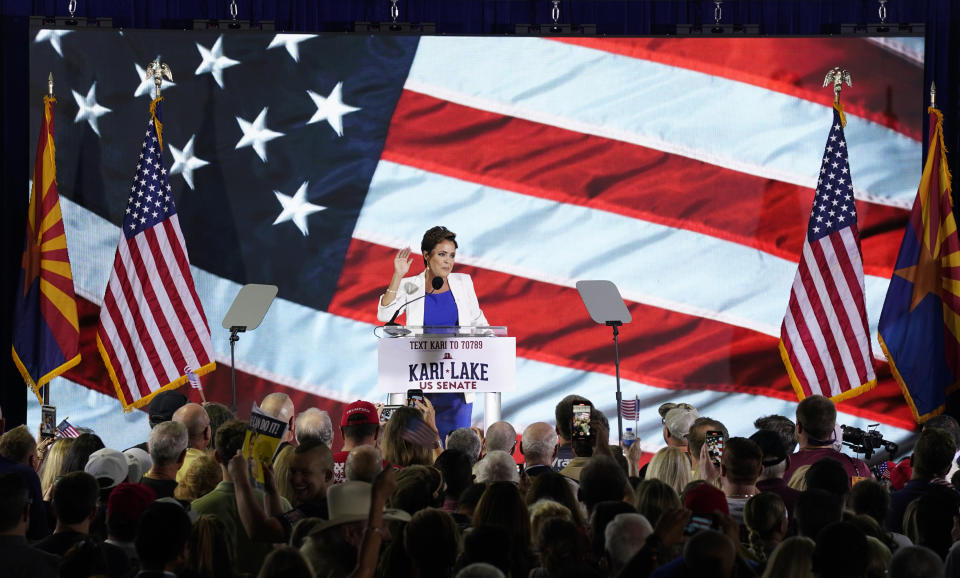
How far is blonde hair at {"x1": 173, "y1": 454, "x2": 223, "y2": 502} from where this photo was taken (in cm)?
476

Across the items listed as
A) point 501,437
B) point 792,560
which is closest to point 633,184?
point 501,437

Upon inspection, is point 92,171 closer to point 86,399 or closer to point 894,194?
point 86,399

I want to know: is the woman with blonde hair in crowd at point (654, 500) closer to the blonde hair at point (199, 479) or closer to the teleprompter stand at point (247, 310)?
the blonde hair at point (199, 479)

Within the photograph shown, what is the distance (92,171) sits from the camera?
394 inches

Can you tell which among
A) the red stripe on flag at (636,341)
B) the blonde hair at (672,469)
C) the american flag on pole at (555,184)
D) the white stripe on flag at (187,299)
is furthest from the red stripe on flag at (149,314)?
the blonde hair at (672,469)

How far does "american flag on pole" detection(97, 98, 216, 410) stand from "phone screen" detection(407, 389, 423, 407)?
9.07 ft

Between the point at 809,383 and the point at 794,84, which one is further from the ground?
the point at 794,84

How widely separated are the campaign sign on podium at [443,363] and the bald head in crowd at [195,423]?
200 centimetres

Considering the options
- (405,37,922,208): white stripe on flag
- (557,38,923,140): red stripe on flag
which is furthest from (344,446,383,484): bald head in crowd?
(557,38,923,140): red stripe on flag

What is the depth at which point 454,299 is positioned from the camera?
830 cm

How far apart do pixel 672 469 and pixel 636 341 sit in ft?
16.6

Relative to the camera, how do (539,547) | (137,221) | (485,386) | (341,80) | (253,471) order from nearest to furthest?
(539,547)
(253,471)
(485,386)
(137,221)
(341,80)

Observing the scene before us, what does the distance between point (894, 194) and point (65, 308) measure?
22.0ft

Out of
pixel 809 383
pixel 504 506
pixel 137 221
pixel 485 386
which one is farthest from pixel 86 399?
pixel 504 506
